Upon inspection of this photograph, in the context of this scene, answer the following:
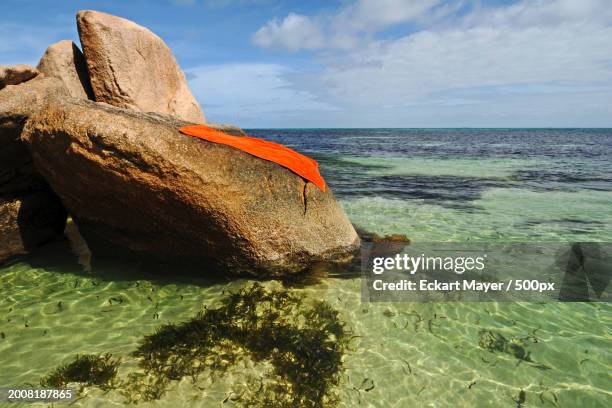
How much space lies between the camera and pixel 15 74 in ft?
22.0

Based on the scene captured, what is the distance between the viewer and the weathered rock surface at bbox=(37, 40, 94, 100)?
30.3 ft

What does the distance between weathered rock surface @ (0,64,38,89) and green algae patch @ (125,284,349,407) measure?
5.30 m

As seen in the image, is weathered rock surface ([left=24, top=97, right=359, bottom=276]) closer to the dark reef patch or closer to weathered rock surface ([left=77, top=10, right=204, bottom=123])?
the dark reef patch

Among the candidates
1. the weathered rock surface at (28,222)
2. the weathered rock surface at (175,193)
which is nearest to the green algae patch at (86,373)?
the weathered rock surface at (175,193)

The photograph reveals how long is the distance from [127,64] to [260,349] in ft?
28.4

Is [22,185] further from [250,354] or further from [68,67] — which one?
[250,354]

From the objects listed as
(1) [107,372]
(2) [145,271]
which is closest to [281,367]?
(1) [107,372]

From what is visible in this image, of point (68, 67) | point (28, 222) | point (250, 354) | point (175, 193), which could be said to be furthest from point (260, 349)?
point (68, 67)

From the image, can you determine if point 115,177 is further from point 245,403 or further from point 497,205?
point 497,205

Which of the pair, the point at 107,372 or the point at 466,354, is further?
the point at 466,354

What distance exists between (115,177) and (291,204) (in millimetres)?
2691

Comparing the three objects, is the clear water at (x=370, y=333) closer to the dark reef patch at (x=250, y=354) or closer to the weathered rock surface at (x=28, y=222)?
the dark reef patch at (x=250, y=354)

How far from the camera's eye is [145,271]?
6621 millimetres

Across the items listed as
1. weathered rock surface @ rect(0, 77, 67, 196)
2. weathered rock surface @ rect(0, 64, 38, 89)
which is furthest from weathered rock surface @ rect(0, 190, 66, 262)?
weathered rock surface @ rect(0, 64, 38, 89)
